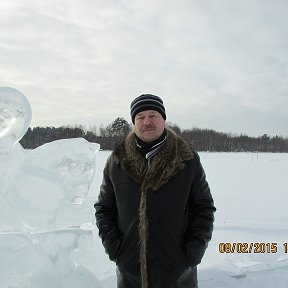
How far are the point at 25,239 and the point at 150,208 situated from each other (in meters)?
1.32

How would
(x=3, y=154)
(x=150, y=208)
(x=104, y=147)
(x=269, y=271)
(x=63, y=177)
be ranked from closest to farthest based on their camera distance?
(x=150, y=208) < (x=3, y=154) < (x=63, y=177) < (x=269, y=271) < (x=104, y=147)

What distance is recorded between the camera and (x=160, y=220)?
216 cm

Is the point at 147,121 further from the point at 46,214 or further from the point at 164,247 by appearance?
the point at 46,214

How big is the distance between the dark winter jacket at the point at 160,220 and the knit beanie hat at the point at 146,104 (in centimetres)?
23

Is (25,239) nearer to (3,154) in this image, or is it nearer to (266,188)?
(3,154)

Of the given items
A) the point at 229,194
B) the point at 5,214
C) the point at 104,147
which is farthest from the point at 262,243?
the point at 104,147

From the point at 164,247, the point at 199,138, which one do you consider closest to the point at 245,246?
the point at 164,247

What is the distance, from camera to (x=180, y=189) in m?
2.18

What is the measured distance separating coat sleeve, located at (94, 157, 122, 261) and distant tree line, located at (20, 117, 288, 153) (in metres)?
48.4

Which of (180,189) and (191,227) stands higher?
(180,189)

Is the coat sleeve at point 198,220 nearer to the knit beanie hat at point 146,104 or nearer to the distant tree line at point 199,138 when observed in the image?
the knit beanie hat at point 146,104

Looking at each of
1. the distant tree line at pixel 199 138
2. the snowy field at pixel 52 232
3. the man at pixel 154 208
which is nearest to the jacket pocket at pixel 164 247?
the man at pixel 154 208
